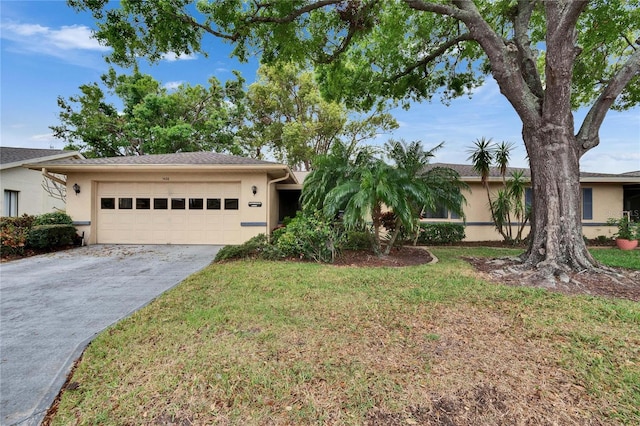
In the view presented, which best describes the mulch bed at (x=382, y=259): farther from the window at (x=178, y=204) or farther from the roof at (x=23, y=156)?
the roof at (x=23, y=156)

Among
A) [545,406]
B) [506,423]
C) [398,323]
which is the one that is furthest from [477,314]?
[506,423]

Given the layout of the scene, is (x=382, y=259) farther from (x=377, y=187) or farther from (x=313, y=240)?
(x=377, y=187)

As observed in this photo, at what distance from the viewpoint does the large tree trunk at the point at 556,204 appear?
517cm

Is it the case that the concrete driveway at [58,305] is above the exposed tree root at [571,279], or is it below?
below

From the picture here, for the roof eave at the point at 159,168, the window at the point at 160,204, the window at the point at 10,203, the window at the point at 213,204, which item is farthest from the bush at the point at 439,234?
the window at the point at 10,203

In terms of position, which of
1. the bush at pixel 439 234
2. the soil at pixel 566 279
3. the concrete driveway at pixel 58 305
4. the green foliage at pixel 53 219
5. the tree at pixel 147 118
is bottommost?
the concrete driveway at pixel 58 305

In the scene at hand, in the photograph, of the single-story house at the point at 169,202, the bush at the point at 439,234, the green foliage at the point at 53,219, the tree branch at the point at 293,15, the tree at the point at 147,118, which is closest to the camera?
the tree branch at the point at 293,15

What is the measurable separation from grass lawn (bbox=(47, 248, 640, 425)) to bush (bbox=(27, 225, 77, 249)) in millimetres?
7198

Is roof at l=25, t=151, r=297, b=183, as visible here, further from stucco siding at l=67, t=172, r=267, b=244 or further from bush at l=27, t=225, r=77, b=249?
bush at l=27, t=225, r=77, b=249

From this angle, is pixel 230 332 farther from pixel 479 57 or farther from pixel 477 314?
pixel 479 57

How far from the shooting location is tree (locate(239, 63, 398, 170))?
1892cm

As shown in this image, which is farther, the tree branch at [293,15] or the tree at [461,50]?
the tree branch at [293,15]

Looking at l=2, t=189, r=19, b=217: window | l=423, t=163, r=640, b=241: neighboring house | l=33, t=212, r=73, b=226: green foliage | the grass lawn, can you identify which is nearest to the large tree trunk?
the grass lawn

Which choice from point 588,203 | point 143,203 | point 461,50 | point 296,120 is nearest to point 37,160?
point 143,203
